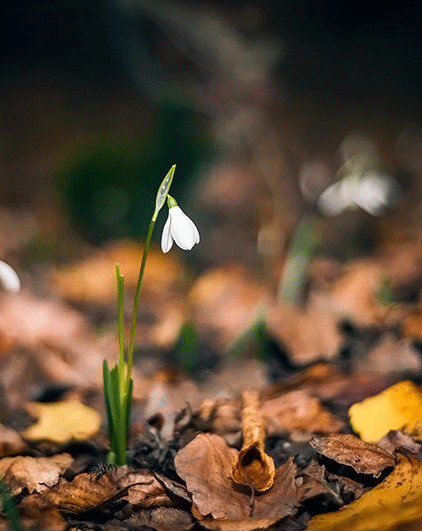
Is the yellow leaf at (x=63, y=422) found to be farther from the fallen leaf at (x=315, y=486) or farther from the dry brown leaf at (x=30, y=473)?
the fallen leaf at (x=315, y=486)

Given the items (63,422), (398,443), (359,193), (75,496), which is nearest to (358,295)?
(359,193)

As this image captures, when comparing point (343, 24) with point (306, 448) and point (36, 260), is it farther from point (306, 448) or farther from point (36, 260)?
point (306, 448)

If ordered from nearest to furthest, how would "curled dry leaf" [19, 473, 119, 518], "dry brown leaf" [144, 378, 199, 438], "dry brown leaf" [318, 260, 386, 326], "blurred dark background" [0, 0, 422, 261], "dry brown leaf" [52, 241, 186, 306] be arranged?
"curled dry leaf" [19, 473, 119, 518]
"dry brown leaf" [144, 378, 199, 438]
"dry brown leaf" [318, 260, 386, 326]
"dry brown leaf" [52, 241, 186, 306]
"blurred dark background" [0, 0, 422, 261]

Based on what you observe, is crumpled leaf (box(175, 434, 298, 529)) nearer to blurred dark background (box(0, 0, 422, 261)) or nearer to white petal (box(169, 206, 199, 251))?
white petal (box(169, 206, 199, 251))

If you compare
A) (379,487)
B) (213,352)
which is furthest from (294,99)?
(379,487)

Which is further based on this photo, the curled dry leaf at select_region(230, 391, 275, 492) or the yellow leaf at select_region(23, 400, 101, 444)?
the yellow leaf at select_region(23, 400, 101, 444)

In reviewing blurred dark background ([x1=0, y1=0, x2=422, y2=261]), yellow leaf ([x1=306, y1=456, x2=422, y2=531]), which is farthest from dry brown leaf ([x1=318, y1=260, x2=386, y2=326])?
yellow leaf ([x1=306, y1=456, x2=422, y2=531])
